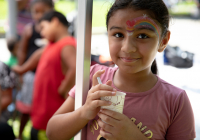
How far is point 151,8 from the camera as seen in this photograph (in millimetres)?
897

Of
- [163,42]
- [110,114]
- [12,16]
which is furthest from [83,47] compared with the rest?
[12,16]

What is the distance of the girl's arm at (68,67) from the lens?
7.34 feet

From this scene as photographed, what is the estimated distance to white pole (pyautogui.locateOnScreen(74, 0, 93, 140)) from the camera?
0.83 meters

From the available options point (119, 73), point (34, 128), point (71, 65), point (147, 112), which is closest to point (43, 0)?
point (71, 65)

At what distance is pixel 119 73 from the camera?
3.43ft

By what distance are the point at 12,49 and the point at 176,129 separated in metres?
3.01

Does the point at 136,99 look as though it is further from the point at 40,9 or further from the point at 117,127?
the point at 40,9

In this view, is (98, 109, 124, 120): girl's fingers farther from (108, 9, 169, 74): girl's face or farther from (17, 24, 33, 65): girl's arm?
(17, 24, 33, 65): girl's arm

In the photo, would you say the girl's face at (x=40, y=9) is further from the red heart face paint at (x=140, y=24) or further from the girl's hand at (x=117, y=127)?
the girl's hand at (x=117, y=127)

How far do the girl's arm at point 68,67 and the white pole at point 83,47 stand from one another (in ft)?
4.38

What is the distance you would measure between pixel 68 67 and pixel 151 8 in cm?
151

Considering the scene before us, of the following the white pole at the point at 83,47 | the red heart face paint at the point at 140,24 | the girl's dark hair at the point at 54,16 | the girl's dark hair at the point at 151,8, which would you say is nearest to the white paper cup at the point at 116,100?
the white pole at the point at 83,47

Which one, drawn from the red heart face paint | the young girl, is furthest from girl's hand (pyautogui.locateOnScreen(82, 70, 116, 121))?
the red heart face paint

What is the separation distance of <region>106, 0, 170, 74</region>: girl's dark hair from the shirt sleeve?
12.4 inches
